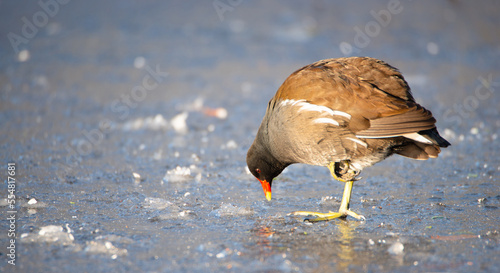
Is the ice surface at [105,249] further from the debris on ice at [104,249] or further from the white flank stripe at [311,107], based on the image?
the white flank stripe at [311,107]

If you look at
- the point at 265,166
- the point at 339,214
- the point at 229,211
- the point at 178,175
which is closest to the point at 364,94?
the point at 339,214

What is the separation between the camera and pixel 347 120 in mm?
3127

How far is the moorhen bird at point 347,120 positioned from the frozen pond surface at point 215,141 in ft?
1.22

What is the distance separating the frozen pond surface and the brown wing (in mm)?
588

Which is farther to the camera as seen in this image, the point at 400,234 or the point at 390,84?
the point at 390,84

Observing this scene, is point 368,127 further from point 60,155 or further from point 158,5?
point 158,5

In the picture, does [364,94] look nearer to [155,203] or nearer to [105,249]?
[155,203]

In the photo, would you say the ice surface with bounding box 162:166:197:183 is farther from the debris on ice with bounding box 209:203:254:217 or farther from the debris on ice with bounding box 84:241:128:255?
the debris on ice with bounding box 84:241:128:255

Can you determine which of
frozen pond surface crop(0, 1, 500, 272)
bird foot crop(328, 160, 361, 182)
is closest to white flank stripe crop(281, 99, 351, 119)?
bird foot crop(328, 160, 361, 182)

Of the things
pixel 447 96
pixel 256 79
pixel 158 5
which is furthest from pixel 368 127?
pixel 158 5

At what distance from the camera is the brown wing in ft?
9.98

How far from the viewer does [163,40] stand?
351 inches

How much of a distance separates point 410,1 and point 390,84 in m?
7.18

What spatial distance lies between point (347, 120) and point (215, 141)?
220 centimetres
